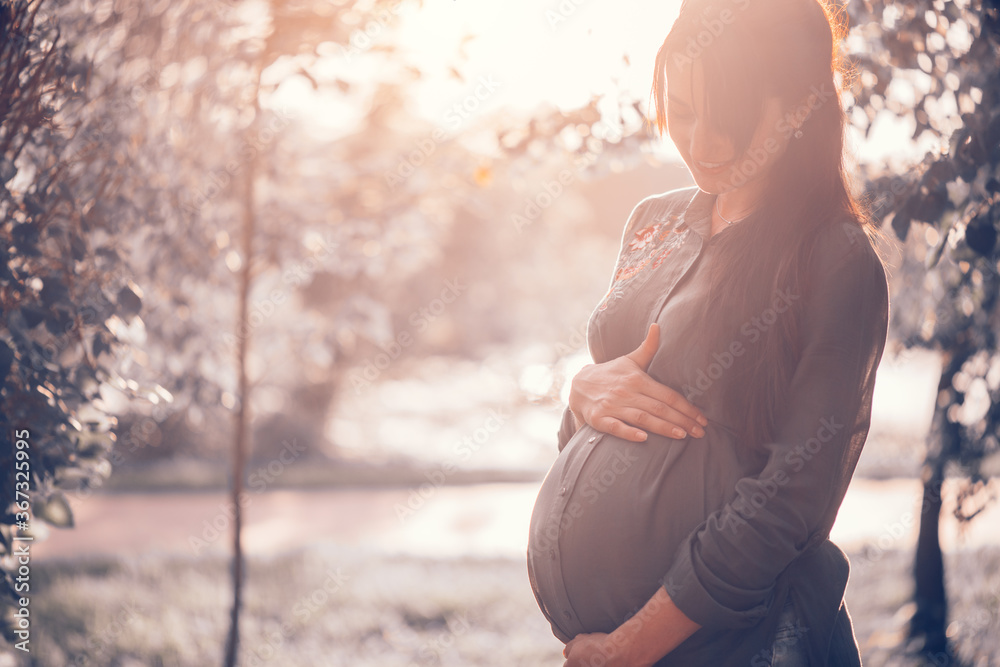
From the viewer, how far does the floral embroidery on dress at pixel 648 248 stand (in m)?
1.60

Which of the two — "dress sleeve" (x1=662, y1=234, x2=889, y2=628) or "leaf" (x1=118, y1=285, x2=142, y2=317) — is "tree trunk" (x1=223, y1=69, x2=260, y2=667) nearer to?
"leaf" (x1=118, y1=285, x2=142, y2=317)

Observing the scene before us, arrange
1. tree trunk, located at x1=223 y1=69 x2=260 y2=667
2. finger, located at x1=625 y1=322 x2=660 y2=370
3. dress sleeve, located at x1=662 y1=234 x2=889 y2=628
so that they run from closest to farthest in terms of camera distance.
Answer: dress sleeve, located at x1=662 y1=234 x2=889 y2=628 < finger, located at x1=625 y1=322 x2=660 y2=370 < tree trunk, located at x1=223 y1=69 x2=260 y2=667

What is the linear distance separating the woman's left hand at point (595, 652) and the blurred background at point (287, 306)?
109 cm

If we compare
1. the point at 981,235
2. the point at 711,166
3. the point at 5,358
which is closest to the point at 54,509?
the point at 5,358

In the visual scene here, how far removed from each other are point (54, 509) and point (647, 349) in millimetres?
2115

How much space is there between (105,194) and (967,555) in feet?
18.7

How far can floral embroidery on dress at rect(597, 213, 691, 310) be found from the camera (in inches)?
62.9

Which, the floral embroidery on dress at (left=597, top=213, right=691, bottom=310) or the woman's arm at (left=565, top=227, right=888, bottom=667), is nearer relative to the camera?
the woman's arm at (left=565, top=227, right=888, bottom=667)

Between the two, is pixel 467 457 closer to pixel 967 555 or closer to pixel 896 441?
pixel 896 441

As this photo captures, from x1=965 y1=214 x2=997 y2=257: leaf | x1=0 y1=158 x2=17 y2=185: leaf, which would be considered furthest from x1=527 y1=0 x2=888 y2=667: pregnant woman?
x1=0 y1=158 x2=17 y2=185: leaf

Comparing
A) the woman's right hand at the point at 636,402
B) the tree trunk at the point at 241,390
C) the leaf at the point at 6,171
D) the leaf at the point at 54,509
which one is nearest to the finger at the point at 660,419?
the woman's right hand at the point at 636,402

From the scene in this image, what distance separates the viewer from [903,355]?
4559 millimetres

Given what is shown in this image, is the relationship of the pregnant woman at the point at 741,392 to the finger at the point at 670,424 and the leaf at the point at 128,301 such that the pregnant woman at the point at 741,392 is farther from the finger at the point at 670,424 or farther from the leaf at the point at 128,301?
the leaf at the point at 128,301

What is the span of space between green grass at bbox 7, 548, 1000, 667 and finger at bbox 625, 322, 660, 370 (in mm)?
2841
